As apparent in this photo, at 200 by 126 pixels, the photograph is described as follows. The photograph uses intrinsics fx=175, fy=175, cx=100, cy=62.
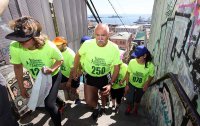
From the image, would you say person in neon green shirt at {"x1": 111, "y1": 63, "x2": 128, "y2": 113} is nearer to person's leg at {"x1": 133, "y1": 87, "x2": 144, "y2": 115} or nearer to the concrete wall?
person's leg at {"x1": 133, "y1": 87, "x2": 144, "y2": 115}

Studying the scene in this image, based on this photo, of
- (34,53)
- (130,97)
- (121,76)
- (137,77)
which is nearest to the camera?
(34,53)

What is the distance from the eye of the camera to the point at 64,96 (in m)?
5.25

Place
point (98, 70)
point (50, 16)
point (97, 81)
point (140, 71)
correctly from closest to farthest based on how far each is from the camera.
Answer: point (98, 70)
point (97, 81)
point (140, 71)
point (50, 16)

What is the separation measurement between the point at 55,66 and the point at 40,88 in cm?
43

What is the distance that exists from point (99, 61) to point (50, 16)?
3.50m

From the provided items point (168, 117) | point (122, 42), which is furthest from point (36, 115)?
point (122, 42)

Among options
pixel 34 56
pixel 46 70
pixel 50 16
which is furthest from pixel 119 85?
pixel 50 16

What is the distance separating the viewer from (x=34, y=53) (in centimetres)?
275

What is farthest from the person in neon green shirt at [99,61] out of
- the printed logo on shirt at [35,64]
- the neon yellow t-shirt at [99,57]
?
the printed logo on shirt at [35,64]

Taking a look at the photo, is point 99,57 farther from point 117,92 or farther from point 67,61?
point 117,92

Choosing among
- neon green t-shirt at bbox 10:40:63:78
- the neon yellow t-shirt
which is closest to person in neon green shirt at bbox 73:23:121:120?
the neon yellow t-shirt

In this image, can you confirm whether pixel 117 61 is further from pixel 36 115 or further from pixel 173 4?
pixel 36 115

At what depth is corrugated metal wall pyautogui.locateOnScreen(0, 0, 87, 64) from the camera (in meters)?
4.24

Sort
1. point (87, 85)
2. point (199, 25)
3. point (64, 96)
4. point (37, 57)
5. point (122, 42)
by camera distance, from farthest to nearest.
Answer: point (122, 42) < point (64, 96) < point (87, 85) < point (37, 57) < point (199, 25)
